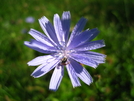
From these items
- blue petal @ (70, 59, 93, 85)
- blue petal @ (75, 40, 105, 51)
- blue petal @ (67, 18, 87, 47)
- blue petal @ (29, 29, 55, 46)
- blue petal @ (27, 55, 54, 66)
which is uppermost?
blue petal @ (29, 29, 55, 46)

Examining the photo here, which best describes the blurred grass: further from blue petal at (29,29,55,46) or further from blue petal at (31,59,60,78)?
blue petal at (29,29,55,46)

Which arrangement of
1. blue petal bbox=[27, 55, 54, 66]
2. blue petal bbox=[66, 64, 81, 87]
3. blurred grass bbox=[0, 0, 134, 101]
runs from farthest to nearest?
1. blurred grass bbox=[0, 0, 134, 101]
2. blue petal bbox=[27, 55, 54, 66]
3. blue petal bbox=[66, 64, 81, 87]

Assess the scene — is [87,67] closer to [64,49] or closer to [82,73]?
[64,49]

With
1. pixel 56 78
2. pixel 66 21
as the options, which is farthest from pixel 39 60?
pixel 66 21

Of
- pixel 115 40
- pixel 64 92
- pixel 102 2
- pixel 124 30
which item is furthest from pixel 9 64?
pixel 102 2

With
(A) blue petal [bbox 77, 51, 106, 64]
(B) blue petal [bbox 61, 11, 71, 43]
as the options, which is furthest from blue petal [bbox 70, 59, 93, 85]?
(B) blue petal [bbox 61, 11, 71, 43]
